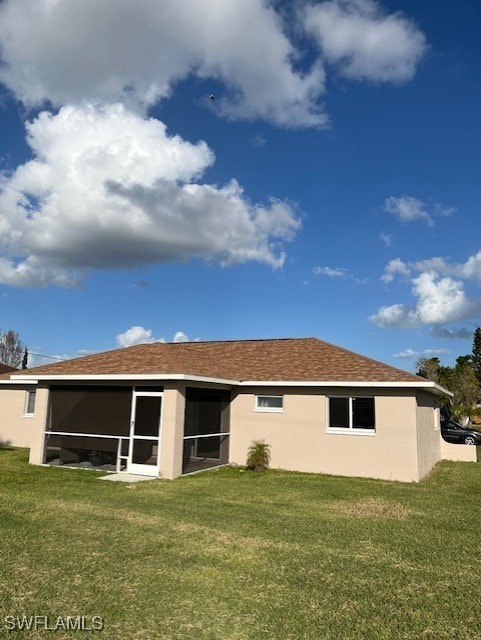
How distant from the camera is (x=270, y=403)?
15906 mm

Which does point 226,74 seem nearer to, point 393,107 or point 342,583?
point 393,107

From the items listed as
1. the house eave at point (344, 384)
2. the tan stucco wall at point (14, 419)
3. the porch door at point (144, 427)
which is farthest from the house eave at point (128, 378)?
the tan stucco wall at point (14, 419)

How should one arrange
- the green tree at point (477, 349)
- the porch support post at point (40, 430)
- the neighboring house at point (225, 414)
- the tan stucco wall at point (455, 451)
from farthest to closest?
the green tree at point (477, 349), the tan stucco wall at point (455, 451), the porch support post at point (40, 430), the neighboring house at point (225, 414)

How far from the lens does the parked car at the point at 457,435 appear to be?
24984 millimetres

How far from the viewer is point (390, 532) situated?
25.5 ft

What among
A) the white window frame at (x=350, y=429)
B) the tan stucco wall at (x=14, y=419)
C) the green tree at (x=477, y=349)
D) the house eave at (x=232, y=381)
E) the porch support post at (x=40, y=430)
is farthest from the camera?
the green tree at (x=477, y=349)

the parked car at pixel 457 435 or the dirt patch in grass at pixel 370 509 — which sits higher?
the parked car at pixel 457 435

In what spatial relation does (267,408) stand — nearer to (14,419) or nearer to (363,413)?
(363,413)

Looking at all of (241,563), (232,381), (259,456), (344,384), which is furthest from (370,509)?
(232,381)

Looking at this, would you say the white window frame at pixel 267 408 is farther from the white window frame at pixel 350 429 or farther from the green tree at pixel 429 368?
the green tree at pixel 429 368

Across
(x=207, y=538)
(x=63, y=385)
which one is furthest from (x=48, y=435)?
(x=207, y=538)

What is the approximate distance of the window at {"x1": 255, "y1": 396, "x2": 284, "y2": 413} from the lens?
51.5ft

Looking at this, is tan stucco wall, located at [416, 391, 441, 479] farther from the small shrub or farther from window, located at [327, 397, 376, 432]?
the small shrub

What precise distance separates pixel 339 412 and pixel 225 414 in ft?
13.2
